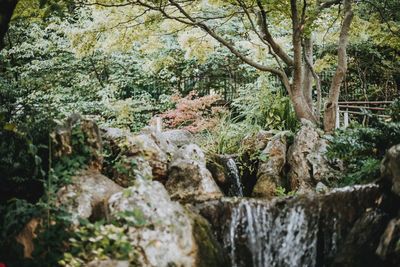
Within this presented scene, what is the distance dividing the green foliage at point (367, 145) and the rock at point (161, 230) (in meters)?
2.47

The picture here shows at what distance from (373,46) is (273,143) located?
817 cm

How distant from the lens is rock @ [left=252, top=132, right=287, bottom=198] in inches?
286

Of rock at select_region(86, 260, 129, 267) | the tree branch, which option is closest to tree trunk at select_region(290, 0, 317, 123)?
the tree branch

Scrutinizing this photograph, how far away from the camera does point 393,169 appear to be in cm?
430

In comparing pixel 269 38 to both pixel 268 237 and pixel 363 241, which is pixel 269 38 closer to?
pixel 268 237

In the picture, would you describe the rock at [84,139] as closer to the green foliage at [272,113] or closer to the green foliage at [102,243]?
the green foliage at [102,243]

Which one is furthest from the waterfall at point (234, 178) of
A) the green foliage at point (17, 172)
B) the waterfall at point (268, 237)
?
the green foliage at point (17, 172)

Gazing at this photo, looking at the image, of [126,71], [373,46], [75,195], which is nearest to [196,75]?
[126,71]

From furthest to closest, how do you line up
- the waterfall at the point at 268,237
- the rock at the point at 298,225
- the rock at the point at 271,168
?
the rock at the point at 271,168, the waterfall at the point at 268,237, the rock at the point at 298,225

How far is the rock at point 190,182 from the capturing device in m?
6.33

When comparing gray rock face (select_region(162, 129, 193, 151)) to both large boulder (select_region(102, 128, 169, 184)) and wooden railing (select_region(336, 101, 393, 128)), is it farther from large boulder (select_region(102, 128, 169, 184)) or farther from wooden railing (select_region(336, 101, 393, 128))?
wooden railing (select_region(336, 101, 393, 128))

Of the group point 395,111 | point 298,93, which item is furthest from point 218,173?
point 395,111

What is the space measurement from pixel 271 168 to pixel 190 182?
69.3 inches

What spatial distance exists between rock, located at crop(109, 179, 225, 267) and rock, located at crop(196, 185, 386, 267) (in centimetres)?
95
